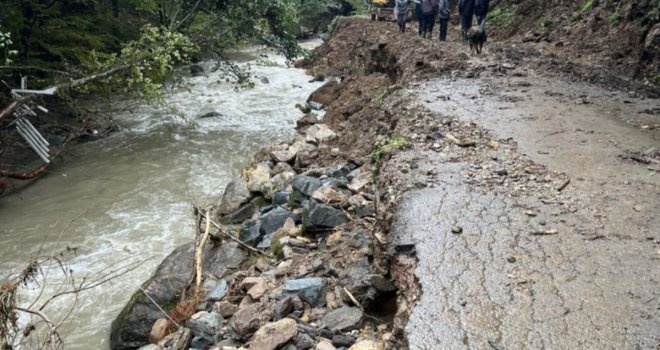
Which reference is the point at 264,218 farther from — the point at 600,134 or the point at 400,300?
the point at 600,134

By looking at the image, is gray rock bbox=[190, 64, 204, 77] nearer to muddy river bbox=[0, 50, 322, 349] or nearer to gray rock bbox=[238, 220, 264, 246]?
muddy river bbox=[0, 50, 322, 349]

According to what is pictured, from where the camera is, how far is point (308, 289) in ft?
13.8

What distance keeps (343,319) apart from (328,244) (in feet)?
4.58

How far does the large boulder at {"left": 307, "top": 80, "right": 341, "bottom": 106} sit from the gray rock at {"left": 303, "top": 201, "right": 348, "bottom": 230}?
994cm

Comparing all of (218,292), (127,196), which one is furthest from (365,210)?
(127,196)

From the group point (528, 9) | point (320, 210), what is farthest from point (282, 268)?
point (528, 9)

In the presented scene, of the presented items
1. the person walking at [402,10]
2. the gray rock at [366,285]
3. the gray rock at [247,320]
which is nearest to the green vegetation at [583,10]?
the person walking at [402,10]

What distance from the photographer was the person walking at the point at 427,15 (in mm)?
14719

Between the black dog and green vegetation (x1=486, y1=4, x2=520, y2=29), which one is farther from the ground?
green vegetation (x1=486, y1=4, x2=520, y2=29)

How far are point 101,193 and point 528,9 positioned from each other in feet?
46.0

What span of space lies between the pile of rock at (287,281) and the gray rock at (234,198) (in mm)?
27

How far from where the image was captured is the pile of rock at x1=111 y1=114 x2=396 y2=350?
3709 mm

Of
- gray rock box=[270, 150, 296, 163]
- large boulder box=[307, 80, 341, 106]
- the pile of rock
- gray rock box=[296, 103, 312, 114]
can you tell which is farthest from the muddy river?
gray rock box=[270, 150, 296, 163]

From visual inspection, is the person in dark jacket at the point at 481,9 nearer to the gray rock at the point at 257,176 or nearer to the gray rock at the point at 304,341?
the gray rock at the point at 257,176
